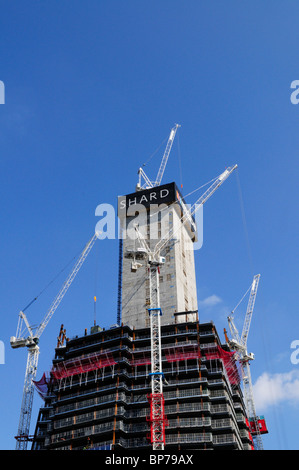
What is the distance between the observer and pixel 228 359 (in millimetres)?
170875

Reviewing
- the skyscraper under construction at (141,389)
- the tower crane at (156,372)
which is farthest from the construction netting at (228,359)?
the tower crane at (156,372)

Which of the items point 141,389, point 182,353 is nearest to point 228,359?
point 182,353

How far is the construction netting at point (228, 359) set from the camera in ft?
541

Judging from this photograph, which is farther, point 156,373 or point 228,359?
point 228,359

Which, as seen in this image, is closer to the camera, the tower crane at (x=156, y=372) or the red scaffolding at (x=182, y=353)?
the tower crane at (x=156, y=372)

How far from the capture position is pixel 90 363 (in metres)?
168

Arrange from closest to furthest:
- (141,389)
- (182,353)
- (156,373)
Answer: (156,373), (141,389), (182,353)

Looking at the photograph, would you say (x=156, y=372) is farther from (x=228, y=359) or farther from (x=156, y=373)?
(x=228, y=359)

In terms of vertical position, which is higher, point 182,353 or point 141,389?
point 182,353

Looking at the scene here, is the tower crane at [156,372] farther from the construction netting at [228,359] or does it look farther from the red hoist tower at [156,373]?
the construction netting at [228,359]

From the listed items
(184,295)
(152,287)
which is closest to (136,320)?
(184,295)

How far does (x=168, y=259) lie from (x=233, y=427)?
68.8m

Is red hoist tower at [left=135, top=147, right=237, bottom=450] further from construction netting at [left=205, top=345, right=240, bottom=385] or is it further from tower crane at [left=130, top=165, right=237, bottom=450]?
construction netting at [left=205, top=345, right=240, bottom=385]

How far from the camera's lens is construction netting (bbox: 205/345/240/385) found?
165000 mm
